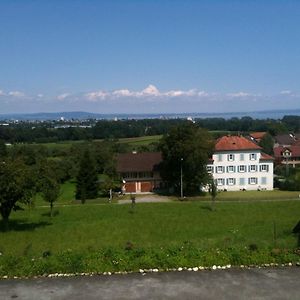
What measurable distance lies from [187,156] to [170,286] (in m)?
36.1

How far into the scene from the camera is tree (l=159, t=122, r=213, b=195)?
4978 centimetres

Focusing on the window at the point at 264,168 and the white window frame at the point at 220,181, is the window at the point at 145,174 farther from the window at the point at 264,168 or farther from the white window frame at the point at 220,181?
the window at the point at 264,168

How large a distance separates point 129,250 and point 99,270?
1.71 meters

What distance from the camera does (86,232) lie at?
26.1 m

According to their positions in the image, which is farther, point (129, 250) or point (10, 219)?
point (10, 219)

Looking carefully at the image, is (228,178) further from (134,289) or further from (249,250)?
(134,289)

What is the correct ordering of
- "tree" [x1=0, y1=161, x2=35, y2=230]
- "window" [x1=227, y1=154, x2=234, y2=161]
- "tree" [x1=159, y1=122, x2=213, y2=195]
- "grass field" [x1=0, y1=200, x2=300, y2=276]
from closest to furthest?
"grass field" [x1=0, y1=200, x2=300, y2=276]
"tree" [x1=0, y1=161, x2=35, y2=230]
"tree" [x1=159, y1=122, x2=213, y2=195]
"window" [x1=227, y1=154, x2=234, y2=161]

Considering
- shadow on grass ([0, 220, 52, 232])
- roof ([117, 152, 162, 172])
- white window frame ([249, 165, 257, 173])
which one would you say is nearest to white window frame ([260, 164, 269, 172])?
white window frame ([249, 165, 257, 173])

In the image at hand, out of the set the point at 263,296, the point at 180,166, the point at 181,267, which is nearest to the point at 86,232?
the point at 181,267

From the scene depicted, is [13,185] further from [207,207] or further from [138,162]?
[138,162]

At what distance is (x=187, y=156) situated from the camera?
49656 millimetres

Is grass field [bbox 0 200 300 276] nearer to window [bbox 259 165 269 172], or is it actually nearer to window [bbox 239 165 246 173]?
window [bbox 239 165 246 173]

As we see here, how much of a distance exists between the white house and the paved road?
4138 centimetres

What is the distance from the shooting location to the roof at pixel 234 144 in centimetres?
5659
